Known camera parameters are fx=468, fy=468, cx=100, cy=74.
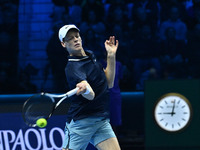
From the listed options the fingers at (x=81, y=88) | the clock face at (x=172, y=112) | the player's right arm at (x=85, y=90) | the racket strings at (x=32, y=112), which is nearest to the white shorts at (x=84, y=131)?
the racket strings at (x=32, y=112)

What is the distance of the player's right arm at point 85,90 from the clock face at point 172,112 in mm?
2953

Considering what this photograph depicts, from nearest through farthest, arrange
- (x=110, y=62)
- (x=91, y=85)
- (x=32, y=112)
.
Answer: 1. (x=91, y=85)
2. (x=32, y=112)
3. (x=110, y=62)

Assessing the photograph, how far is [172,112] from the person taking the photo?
632cm

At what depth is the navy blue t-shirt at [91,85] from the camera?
12.2 ft

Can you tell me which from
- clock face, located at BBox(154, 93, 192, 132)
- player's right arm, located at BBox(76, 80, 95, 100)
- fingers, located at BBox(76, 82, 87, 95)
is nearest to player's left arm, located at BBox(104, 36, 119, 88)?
player's right arm, located at BBox(76, 80, 95, 100)

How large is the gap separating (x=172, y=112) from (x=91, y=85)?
110 inches

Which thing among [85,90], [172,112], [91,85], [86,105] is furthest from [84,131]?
[172,112]

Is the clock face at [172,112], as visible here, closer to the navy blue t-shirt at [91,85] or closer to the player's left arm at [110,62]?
the player's left arm at [110,62]

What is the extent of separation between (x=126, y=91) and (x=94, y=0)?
1726 millimetres

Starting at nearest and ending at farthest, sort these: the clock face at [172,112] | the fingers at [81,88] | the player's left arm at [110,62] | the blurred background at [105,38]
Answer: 1. the fingers at [81,88]
2. the player's left arm at [110,62]
3. the clock face at [172,112]
4. the blurred background at [105,38]

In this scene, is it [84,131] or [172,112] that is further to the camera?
[172,112]

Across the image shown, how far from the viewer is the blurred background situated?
25.2ft

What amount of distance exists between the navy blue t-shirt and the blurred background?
3653mm

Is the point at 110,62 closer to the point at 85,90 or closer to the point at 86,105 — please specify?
the point at 86,105
